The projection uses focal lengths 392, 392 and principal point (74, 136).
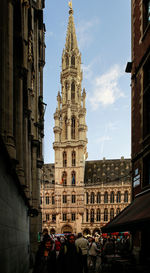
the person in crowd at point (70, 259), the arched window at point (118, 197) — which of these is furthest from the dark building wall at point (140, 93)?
the arched window at point (118, 197)

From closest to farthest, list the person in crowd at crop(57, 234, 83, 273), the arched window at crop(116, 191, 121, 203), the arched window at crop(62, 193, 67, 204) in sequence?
the person in crowd at crop(57, 234, 83, 273)
the arched window at crop(62, 193, 67, 204)
the arched window at crop(116, 191, 121, 203)

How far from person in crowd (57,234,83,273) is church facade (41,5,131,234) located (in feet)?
283

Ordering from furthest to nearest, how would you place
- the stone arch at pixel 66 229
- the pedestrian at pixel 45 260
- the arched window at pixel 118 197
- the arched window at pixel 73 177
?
1. the arched window at pixel 73 177
2. the arched window at pixel 118 197
3. the stone arch at pixel 66 229
4. the pedestrian at pixel 45 260

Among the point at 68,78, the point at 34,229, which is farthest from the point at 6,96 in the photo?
the point at 68,78

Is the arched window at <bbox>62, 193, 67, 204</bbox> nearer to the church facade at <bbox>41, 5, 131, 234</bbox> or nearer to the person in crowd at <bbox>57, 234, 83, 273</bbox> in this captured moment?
the church facade at <bbox>41, 5, 131, 234</bbox>

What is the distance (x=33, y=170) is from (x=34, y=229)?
14.6ft

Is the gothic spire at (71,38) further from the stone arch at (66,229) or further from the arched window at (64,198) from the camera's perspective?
the stone arch at (66,229)

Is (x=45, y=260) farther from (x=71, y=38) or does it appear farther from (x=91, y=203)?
(x=71, y=38)

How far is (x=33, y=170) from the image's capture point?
93.8 ft

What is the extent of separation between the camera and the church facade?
9600 cm

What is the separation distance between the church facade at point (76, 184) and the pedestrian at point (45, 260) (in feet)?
288

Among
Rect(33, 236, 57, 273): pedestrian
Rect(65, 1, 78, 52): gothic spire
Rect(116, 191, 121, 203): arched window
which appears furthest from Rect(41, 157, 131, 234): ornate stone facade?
Rect(33, 236, 57, 273): pedestrian

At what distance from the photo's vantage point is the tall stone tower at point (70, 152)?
3772 inches

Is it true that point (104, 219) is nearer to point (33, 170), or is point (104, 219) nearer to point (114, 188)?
point (114, 188)
